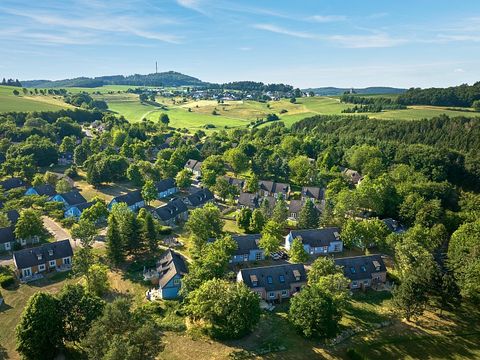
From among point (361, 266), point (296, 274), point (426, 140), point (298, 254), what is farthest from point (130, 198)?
point (426, 140)

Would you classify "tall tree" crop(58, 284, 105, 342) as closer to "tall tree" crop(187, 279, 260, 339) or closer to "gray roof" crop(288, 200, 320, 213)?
"tall tree" crop(187, 279, 260, 339)

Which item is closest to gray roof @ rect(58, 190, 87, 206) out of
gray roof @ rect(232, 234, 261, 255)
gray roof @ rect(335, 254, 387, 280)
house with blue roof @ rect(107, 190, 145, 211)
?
house with blue roof @ rect(107, 190, 145, 211)

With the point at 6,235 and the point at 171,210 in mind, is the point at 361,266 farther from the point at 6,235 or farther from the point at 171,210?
the point at 6,235

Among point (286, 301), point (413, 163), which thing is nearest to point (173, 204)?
point (286, 301)

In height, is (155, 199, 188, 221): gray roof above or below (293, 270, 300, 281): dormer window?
above

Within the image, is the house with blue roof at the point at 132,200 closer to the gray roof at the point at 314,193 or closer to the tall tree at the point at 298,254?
the gray roof at the point at 314,193

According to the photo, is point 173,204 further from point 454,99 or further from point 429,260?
point 454,99
